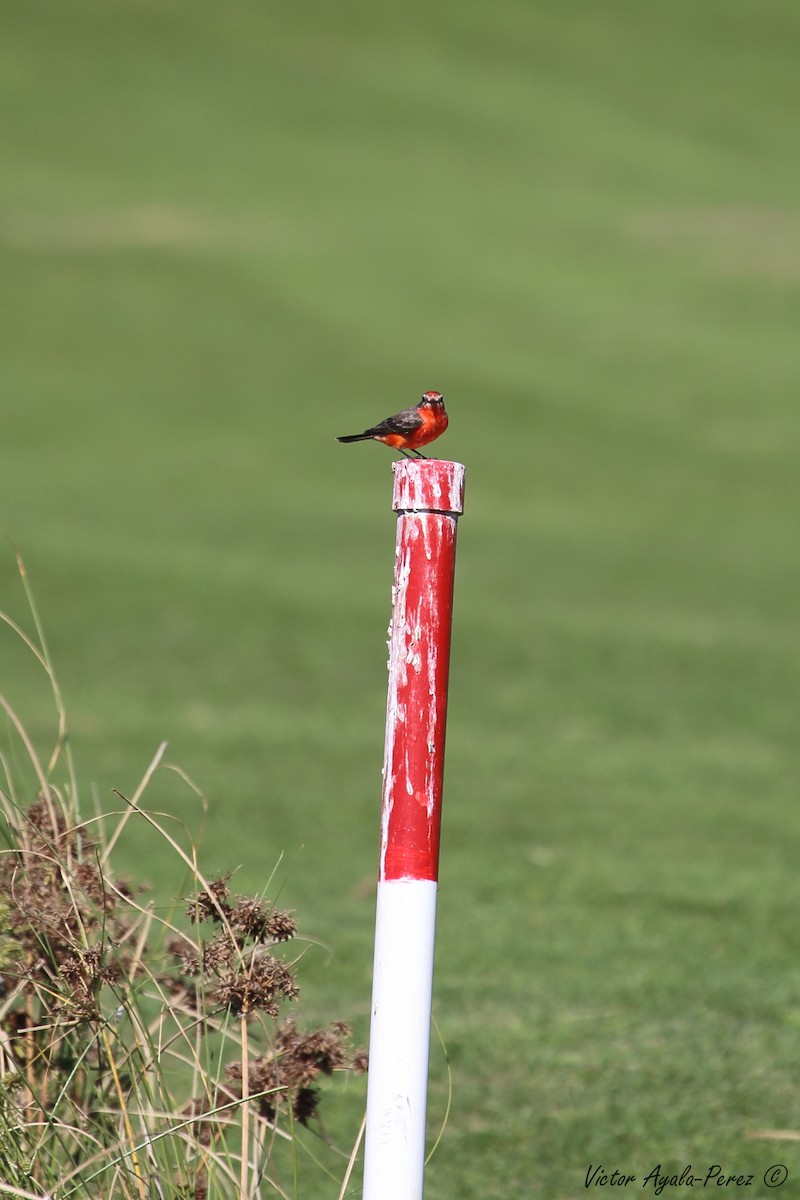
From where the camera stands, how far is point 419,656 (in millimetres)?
2285

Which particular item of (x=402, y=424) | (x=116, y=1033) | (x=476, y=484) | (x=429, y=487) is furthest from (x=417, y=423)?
(x=476, y=484)

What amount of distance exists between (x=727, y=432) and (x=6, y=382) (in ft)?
28.9

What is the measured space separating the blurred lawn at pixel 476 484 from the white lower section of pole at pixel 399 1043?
3.55ft

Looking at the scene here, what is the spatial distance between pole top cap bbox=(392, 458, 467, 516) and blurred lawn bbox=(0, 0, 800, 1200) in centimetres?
137

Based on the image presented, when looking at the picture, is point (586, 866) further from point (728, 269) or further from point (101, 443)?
point (728, 269)

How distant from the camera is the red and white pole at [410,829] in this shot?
2.16 metres

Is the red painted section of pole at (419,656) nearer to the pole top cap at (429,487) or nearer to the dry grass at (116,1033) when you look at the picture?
the pole top cap at (429,487)

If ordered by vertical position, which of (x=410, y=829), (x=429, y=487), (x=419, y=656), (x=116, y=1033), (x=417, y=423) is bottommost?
(x=116, y=1033)

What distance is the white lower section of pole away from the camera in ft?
7.07

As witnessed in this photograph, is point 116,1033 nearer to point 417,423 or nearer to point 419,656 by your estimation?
point 419,656

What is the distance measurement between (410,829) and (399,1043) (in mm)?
319

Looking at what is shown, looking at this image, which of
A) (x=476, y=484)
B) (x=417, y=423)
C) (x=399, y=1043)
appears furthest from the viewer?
(x=476, y=484)

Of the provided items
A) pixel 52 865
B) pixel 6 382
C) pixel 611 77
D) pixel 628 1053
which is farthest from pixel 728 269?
pixel 52 865

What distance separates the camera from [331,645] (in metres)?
10.1
